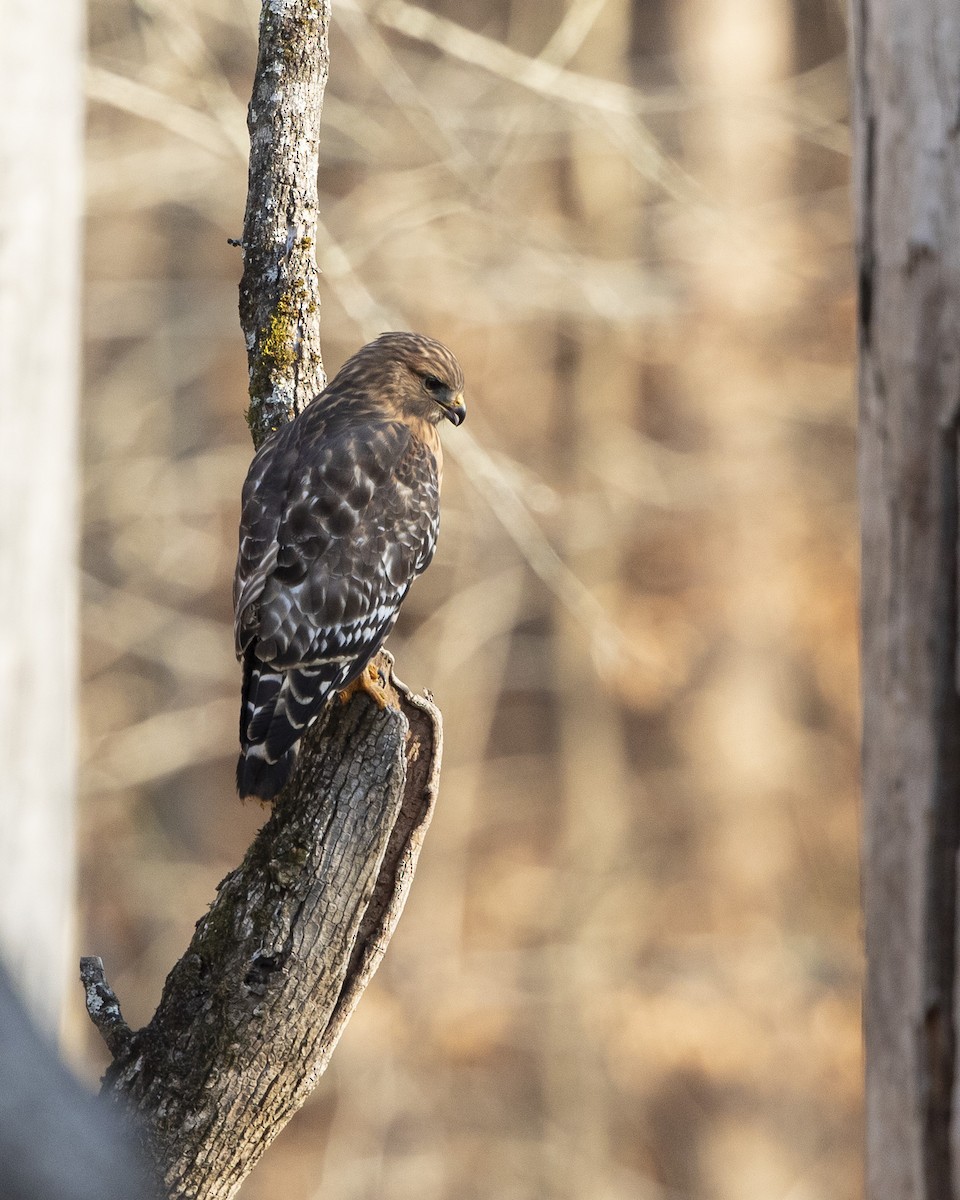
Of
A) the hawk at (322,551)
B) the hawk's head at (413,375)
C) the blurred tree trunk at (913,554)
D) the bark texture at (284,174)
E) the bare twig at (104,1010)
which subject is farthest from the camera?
the hawk's head at (413,375)

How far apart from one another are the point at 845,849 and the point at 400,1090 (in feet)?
13.5

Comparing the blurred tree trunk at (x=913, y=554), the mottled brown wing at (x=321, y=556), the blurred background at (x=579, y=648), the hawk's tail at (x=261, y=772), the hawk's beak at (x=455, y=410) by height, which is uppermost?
the blurred tree trunk at (x=913, y=554)

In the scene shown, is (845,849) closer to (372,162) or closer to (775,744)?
(775,744)

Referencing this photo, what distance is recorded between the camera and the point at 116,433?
10.2m

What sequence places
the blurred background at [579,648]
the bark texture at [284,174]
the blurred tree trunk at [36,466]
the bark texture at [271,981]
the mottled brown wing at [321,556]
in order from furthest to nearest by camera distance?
the blurred background at [579,648]
the blurred tree trunk at [36,466]
the bark texture at [284,174]
the mottled brown wing at [321,556]
the bark texture at [271,981]

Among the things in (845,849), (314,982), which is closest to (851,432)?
(845,849)

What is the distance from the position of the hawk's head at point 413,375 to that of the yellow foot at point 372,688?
969 mm

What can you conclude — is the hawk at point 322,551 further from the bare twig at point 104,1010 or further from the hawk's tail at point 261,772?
the bare twig at point 104,1010

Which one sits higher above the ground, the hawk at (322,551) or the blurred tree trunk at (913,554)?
the blurred tree trunk at (913,554)

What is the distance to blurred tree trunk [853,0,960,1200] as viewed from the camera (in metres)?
1.05

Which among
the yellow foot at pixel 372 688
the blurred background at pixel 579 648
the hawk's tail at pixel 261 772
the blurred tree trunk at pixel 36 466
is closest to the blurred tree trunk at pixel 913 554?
Result: the hawk's tail at pixel 261 772

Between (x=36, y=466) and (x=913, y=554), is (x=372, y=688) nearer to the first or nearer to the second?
(x=36, y=466)

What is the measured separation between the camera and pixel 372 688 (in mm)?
2908

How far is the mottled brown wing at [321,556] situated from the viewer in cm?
289
